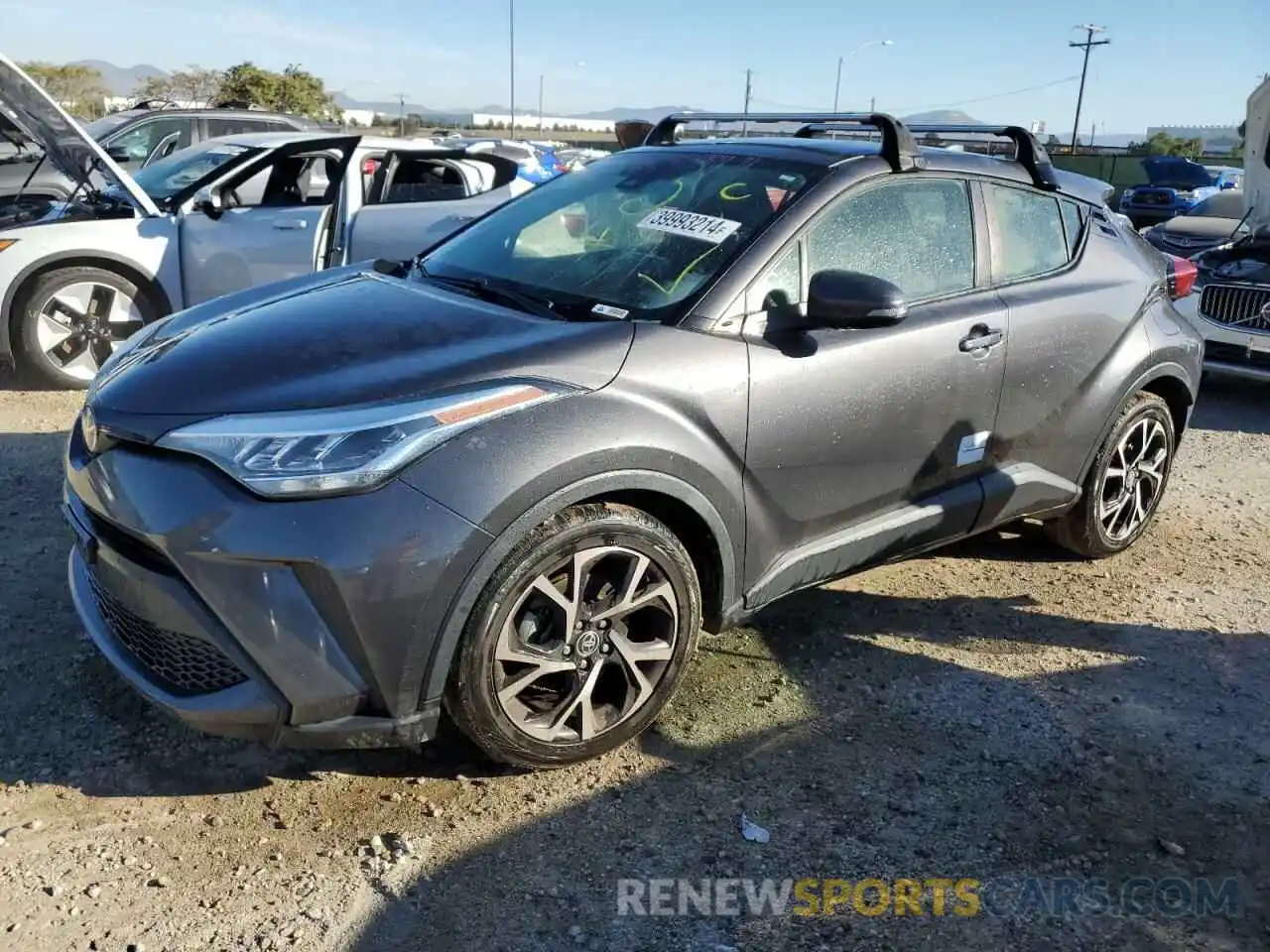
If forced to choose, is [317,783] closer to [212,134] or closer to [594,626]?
[594,626]

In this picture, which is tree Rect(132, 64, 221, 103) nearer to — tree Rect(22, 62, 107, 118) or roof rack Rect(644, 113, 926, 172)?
tree Rect(22, 62, 107, 118)

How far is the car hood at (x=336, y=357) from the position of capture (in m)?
2.62

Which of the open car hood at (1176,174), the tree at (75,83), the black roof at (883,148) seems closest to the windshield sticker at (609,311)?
the black roof at (883,148)

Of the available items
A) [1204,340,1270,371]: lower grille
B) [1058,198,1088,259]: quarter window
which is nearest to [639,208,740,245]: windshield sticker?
[1058,198,1088,259]: quarter window

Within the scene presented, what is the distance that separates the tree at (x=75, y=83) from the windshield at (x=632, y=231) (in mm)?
46483

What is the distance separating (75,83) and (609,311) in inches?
2112

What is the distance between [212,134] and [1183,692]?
1195 cm

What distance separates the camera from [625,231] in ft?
11.4

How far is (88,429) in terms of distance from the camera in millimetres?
2816

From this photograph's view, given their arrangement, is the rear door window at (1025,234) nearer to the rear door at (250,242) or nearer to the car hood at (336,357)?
the car hood at (336,357)

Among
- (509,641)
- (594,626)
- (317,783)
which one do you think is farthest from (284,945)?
(594,626)

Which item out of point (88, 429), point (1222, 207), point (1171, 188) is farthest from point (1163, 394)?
point (1171, 188)

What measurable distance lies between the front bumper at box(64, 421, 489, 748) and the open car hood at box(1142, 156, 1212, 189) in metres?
24.2

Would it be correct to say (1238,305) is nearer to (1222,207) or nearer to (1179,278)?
(1179,278)
